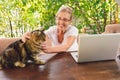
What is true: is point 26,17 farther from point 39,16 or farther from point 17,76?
point 17,76

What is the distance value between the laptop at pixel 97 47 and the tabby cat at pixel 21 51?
11.7 inches

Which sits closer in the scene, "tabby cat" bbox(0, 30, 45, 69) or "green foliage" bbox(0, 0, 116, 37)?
"tabby cat" bbox(0, 30, 45, 69)

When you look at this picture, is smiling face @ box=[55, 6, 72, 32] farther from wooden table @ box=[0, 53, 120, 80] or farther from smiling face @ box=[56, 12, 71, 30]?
wooden table @ box=[0, 53, 120, 80]

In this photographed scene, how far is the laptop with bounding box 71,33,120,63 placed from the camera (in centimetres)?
154

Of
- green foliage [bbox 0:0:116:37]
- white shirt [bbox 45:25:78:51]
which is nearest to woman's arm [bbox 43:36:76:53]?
white shirt [bbox 45:25:78:51]

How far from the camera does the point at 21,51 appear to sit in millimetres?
1539

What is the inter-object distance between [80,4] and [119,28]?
1.15 m

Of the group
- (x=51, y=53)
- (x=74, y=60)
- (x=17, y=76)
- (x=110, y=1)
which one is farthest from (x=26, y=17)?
(x=17, y=76)

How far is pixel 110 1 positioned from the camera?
3631mm

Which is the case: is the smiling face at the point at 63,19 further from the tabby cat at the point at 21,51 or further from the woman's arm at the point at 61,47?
the tabby cat at the point at 21,51

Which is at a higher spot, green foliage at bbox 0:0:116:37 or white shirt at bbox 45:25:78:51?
green foliage at bbox 0:0:116:37

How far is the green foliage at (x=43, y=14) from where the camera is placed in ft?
11.1

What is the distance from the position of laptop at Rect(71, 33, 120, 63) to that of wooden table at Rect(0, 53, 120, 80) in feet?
0.15

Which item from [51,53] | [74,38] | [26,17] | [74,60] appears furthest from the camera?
[26,17]
